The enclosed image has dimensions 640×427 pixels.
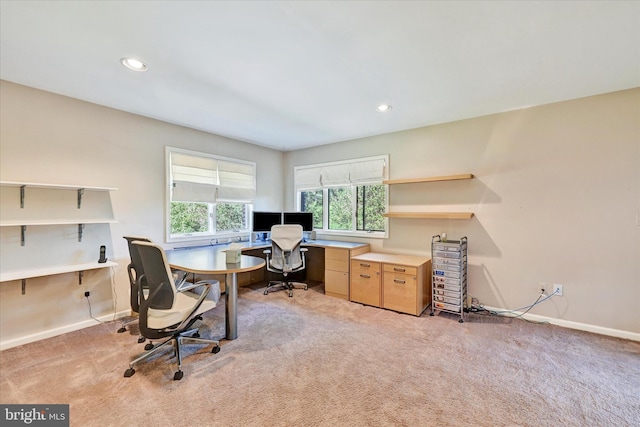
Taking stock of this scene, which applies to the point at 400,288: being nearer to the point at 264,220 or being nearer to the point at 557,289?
the point at 557,289

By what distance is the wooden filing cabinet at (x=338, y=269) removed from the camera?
3.92 metres

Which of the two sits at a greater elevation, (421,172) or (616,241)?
(421,172)

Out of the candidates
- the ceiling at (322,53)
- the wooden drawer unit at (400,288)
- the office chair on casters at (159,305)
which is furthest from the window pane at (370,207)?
the office chair on casters at (159,305)

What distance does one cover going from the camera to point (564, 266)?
2.97 meters

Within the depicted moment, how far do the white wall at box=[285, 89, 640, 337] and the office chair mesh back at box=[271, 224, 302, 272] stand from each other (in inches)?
68.4

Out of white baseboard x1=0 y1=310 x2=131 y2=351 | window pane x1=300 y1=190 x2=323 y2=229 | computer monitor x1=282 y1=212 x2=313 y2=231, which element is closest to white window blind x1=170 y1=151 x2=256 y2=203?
computer monitor x1=282 y1=212 x2=313 y2=231

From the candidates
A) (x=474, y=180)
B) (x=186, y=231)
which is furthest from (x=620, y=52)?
(x=186, y=231)

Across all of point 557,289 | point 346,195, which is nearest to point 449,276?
point 557,289

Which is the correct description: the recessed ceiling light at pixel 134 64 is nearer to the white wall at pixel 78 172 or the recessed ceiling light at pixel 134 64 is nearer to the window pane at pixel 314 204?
the white wall at pixel 78 172

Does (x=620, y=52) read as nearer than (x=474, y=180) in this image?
Yes

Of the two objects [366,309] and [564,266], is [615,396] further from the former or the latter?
[366,309]

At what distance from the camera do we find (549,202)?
9.94 feet

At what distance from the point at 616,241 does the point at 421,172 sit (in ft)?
6.97

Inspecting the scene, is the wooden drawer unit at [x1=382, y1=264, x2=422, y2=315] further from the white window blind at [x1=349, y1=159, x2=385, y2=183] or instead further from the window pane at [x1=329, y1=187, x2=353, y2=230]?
the white window blind at [x1=349, y1=159, x2=385, y2=183]
